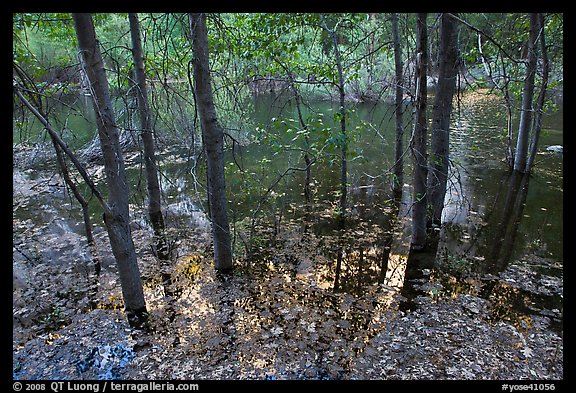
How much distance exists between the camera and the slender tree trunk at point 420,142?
5195 mm

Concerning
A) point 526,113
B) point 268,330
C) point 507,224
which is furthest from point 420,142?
point 526,113

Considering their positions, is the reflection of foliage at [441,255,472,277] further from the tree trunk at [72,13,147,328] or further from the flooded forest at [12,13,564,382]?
the tree trunk at [72,13,147,328]

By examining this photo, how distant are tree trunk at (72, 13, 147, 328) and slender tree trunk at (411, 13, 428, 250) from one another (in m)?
3.71

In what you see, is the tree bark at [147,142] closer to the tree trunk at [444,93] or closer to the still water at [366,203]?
the still water at [366,203]

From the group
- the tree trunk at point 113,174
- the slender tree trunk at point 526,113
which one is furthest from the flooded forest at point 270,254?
the slender tree trunk at point 526,113

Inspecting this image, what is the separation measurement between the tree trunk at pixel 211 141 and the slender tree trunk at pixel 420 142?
9.17 ft

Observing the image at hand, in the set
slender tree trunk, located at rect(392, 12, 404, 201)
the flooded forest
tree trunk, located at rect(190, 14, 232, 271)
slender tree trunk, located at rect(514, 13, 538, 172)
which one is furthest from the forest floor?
slender tree trunk, located at rect(514, 13, 538, 172)

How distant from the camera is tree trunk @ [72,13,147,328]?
11.9 feet

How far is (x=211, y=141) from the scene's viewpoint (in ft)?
17.3

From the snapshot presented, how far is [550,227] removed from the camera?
7.38 metres
